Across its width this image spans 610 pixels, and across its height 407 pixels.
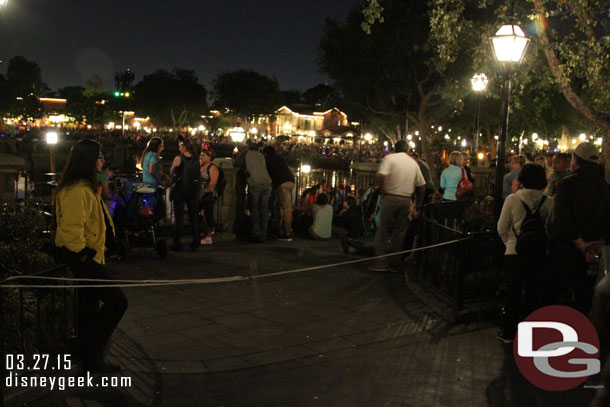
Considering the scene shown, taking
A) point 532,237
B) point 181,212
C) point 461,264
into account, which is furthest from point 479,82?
point 532,237

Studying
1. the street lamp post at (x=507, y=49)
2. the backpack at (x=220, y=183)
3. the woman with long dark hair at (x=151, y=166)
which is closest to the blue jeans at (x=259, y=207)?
the backpack at (x=220, y=183)

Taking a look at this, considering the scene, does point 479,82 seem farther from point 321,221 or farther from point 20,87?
point 20,87

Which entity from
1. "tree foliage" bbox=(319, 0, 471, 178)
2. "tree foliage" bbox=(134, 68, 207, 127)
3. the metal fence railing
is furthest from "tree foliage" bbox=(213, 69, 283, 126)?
the metal fence railing

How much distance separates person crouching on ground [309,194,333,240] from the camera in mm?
12562

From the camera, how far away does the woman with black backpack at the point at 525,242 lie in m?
6.03

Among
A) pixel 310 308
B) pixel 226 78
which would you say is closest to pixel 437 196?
pixel 310 308

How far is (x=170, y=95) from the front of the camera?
8675 cm

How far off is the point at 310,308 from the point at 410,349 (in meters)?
1.59

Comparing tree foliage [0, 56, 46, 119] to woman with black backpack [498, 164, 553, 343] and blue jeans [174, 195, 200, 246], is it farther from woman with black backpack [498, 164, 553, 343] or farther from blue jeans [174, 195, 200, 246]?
woman with black backpack [498, 164, 553, 343]

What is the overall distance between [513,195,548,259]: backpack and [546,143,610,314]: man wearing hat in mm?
128

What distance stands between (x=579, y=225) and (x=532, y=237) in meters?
0.43

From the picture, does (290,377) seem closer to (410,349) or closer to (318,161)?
(410,349)

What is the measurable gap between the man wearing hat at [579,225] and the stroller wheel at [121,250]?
5843 mm

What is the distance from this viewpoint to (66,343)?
5297mm
